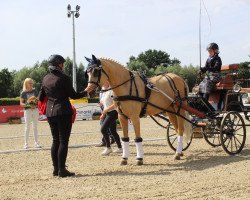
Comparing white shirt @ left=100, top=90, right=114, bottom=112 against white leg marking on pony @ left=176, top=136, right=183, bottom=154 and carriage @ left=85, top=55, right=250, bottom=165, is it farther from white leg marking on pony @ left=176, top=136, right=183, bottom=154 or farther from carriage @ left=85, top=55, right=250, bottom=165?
white leg marking on pony @ left=176, top=136, right=183, bottom=154

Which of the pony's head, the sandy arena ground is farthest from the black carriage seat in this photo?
the pony's head

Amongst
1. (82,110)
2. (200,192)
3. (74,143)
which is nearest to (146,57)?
(82,110)

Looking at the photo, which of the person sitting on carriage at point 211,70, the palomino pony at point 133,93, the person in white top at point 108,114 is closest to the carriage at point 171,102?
the palomino pony at point 133,93

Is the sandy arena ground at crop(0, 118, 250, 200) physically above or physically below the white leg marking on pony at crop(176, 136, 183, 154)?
below

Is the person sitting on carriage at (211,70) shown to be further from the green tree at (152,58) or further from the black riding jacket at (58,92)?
the green tree at (152,58)

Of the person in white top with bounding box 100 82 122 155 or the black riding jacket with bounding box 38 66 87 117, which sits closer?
the black riding jacket with bounding box 38 66 87 117

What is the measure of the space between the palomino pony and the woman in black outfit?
47cm

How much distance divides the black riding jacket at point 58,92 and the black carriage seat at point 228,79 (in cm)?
381

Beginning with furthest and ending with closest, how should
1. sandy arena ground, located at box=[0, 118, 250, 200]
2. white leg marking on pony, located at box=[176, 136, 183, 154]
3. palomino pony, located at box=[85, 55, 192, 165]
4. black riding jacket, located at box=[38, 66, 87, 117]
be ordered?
white leg marking on pony, located at box=[176, 136, 183, 154], palomino pony, located at box=[85, 55, 192, 165], black riding jacket, located at box=[38, 66, 87, 117], sandy arena ground, located at box=[0, 118, 250, 200]

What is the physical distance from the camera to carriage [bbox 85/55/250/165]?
28.8 ft

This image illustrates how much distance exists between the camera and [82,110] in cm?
2577

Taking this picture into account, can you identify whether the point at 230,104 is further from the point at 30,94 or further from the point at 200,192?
the point at 30,94

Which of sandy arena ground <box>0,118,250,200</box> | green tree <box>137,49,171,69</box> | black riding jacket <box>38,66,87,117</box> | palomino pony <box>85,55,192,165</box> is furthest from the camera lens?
green tree <box>137,49,171,69</box>

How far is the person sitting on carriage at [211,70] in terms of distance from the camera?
1000cm
